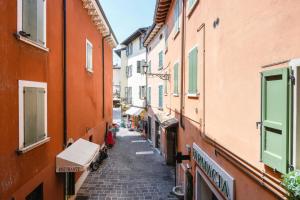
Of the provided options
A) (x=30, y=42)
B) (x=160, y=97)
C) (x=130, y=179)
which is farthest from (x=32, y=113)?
(x=160, y=97)

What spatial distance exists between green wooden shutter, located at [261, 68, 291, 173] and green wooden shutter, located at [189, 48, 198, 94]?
4.86 metres

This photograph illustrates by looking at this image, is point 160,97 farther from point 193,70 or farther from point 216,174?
point 216,174

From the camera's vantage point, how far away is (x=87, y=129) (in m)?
14.2

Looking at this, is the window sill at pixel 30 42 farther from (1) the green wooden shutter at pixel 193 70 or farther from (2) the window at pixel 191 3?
(2) the window at pixel 191 3

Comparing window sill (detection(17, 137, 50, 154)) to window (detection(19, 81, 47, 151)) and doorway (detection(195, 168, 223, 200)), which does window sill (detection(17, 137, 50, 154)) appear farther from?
doorway (detection(195, 168, 223, 200))

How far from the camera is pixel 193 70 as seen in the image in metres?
8.80

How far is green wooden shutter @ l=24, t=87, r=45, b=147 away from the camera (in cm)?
656

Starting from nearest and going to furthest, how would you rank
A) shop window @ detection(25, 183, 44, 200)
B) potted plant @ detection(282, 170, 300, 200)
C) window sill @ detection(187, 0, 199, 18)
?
potted plant @ detection(282, 170, 300, 200), shop window @ detection(25, 183, 44, 200), window sill @ detection(187, 0, 199, 18)

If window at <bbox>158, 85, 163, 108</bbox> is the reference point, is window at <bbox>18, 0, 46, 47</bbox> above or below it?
above

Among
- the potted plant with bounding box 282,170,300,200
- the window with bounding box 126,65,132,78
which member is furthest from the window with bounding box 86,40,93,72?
the window with bounding box 126,65,132,78

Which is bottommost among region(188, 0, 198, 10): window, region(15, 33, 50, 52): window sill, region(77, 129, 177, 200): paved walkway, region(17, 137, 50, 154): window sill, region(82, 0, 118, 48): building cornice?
region(77, 129, 177, 200): paved walkway

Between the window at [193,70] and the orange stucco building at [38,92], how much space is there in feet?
16.3

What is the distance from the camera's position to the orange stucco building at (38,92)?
5.68 metres

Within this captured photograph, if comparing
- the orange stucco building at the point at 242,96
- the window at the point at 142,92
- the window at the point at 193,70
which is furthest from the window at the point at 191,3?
the window at the point at 142,92
